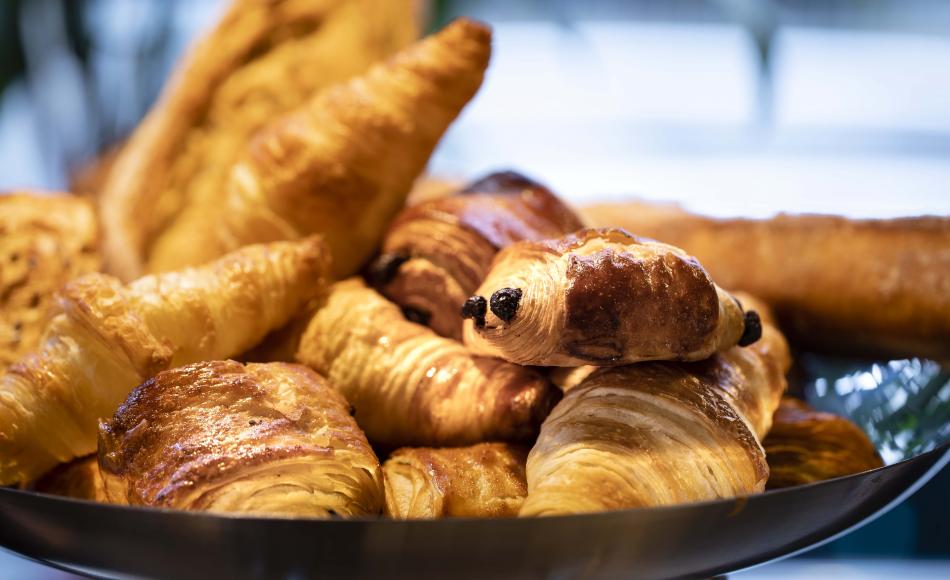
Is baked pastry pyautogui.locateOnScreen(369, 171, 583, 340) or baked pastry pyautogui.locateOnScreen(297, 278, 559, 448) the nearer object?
baked pastry pyautogui.locateOnScreen(297, 278, 559, 448)

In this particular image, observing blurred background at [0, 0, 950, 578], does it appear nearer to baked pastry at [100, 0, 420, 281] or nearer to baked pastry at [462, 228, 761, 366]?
baked pastry at [100, 0, 420, 281]

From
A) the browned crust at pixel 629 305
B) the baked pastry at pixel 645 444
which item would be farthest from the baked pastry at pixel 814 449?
the browned crust at pixel 629 305

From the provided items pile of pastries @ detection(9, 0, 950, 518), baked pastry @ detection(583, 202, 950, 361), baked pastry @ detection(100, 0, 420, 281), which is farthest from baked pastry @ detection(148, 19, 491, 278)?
baked pastry @ detection(583, 202, 950, 361)

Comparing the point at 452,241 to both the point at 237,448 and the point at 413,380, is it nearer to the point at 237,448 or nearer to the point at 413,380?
the point at 413,380

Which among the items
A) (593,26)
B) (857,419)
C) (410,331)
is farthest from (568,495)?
(593,26)

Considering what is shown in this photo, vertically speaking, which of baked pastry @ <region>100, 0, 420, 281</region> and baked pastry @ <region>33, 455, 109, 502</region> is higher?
baked pastry @ <region>100, 0, 420, 281</region>

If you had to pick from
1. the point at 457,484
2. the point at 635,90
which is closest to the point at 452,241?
the point at 457,484

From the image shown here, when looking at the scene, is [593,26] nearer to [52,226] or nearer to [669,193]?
[669,193]

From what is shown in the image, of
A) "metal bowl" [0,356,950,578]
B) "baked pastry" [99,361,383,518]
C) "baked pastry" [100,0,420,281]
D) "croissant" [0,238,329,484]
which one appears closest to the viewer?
"metal bowl" [0,356,950,578]
